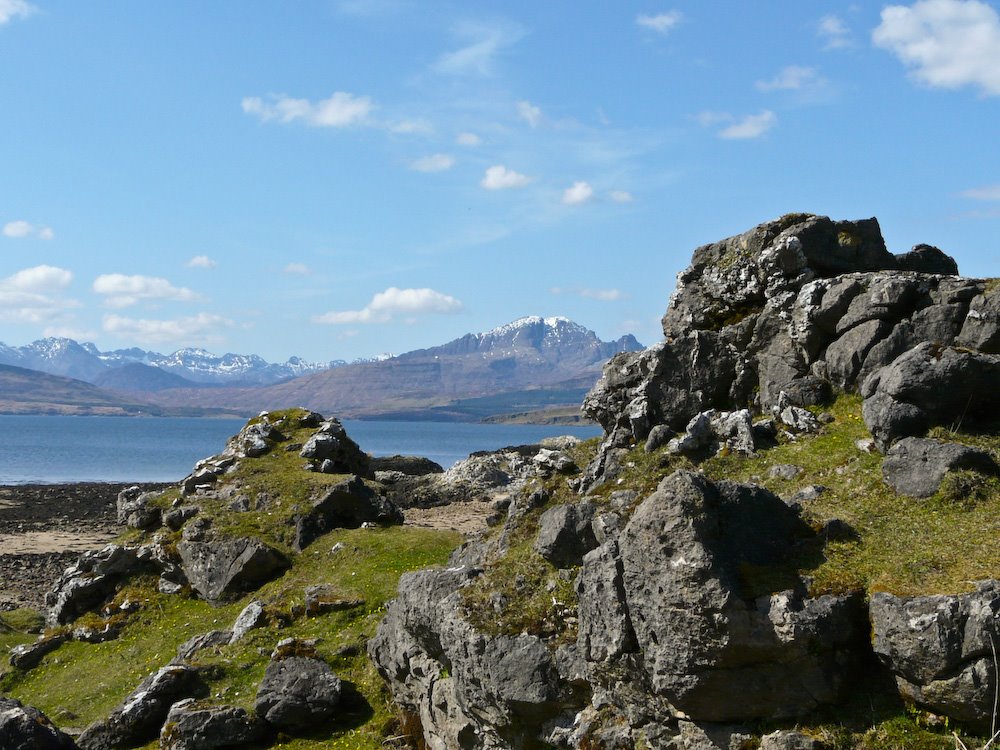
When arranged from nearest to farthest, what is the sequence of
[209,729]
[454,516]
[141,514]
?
[209,729]
[141,514]
[454,516]

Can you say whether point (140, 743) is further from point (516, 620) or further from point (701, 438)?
point (701, 438)

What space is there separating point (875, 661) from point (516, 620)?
7.43m

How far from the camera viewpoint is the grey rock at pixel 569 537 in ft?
66.7

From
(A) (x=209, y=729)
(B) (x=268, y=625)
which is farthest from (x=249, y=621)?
(A) (x=209, y=729)

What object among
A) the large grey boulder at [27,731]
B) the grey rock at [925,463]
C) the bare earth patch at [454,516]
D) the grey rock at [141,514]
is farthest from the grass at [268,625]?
the grey rock at [925,463]

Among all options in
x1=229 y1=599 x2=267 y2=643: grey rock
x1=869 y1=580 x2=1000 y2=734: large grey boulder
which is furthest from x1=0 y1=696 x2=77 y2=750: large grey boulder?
x1=869 y1=580 x2=1000 y2=734: large grey boulder

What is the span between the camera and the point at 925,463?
61.4 feet

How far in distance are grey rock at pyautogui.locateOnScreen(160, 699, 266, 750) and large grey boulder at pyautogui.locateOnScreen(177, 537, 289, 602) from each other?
37.0 ft

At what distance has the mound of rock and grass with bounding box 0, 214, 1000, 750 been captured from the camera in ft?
49.3

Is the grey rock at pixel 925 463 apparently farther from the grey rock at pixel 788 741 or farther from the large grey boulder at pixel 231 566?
the large grey boulder at pixel 231 566

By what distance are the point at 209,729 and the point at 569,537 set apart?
11484 millimetres

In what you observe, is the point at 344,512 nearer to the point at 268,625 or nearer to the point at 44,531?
the point at 268,625

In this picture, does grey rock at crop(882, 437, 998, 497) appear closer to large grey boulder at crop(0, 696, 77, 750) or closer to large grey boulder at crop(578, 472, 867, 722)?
large grey boulder at crop(578, 472, 867, 722)

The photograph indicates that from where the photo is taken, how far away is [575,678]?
1803 cm
